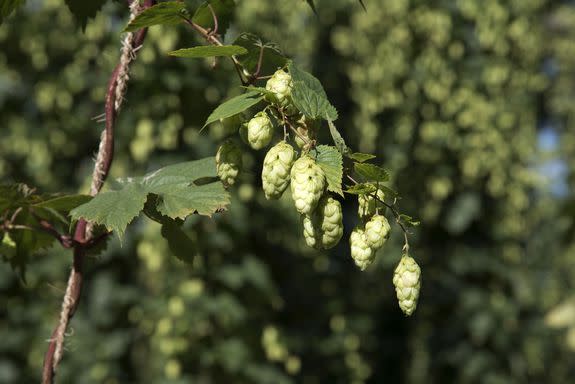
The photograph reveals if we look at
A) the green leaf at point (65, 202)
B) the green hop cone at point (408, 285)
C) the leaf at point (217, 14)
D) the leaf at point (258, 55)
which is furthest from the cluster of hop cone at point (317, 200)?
the green leaf at point (65, 202)

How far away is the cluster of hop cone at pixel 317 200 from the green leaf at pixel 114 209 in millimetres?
221

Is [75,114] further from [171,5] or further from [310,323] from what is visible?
[171,5]

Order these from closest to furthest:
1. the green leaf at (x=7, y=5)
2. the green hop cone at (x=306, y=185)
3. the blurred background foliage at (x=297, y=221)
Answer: the green hop cone at (x=306, y=185) < the green leaf at (x=7, y=5) < the blurred background foliage at (x=297, y=221)

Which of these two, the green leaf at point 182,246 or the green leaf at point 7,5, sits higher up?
the green leaf at point 7,5

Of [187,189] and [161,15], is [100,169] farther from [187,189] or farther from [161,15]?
[161,15]

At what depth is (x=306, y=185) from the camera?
1.04 metres

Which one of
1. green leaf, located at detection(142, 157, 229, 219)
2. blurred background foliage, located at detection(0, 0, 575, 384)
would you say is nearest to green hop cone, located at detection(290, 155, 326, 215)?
green leaf, located at detection(142, 157, 229, 219)

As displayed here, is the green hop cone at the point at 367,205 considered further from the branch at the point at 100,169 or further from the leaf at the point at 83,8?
the leaf at the point at 83,8

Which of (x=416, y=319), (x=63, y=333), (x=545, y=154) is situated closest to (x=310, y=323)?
(x=416, y=319)

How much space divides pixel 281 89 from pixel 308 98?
4 centimetres

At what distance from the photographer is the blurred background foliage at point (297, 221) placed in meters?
4.20

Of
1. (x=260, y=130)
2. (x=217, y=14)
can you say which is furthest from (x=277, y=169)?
(x=217, y=14)

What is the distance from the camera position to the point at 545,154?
6418mm

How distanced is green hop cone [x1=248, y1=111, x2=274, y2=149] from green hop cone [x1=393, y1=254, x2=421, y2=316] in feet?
0.78
